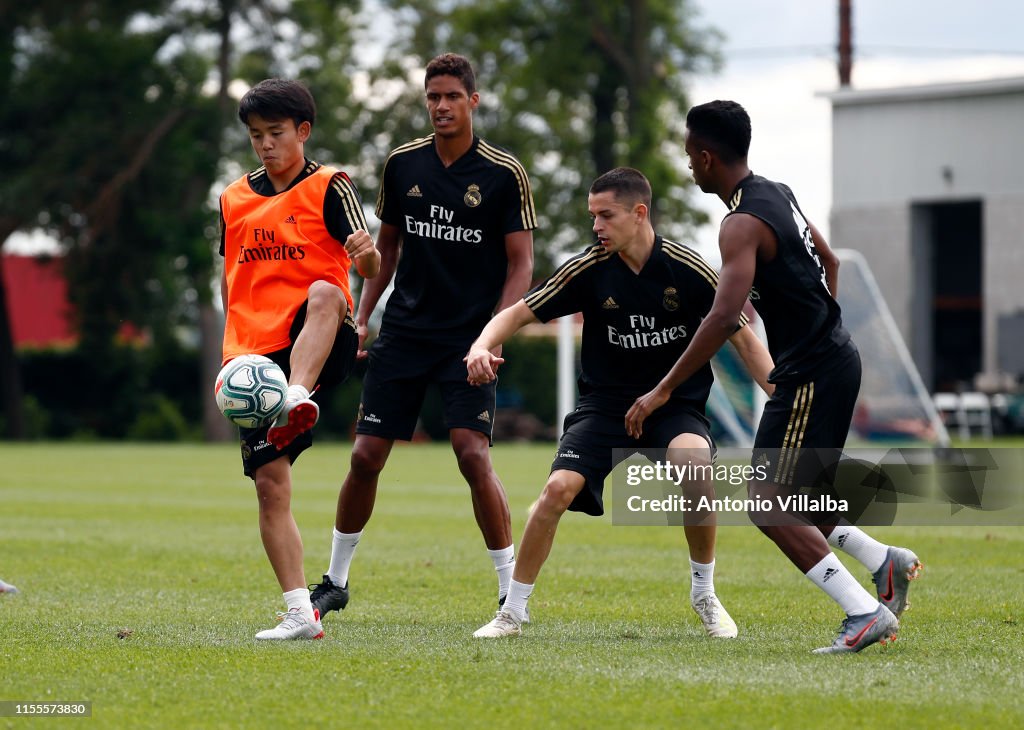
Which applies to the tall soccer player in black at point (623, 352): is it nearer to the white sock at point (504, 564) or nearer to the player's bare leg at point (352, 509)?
the white sock at point (504, 564)

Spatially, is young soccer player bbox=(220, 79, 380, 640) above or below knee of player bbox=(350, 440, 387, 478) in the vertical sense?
above

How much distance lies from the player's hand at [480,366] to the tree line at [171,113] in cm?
3258

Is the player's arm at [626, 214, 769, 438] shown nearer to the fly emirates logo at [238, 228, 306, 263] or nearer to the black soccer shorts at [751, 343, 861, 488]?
the black soccer shorts at [751, 343, 861, 488]

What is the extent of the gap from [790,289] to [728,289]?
0.30m

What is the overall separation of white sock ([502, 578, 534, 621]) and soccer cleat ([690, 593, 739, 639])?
75 cm

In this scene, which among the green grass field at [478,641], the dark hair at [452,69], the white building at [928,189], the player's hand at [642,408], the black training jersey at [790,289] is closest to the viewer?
the green grass field at [478,641]

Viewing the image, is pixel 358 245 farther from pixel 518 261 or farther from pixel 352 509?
pixel 352 509

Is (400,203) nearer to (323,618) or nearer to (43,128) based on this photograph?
(323,618)

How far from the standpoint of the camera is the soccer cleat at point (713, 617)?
6.45 meters

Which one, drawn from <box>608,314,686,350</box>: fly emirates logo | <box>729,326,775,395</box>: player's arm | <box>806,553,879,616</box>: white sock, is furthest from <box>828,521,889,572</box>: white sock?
<box>608,314,686,350</box>: fly emirates logo

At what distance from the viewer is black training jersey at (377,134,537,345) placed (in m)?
7.23

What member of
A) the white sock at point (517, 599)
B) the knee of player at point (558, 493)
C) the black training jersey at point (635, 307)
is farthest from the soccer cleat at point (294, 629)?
the black training jersey at point (635, 307)

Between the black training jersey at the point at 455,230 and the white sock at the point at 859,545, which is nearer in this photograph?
the white sock at the point at 859,545

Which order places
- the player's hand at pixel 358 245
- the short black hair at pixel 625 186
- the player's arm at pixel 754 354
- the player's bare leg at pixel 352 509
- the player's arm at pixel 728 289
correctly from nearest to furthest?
the player's arm at pixel 728 289 → the player's hand at pixel 358 245 → the player's arm at pixel 754 354 → the short black hair at pixel 625 186 → the player's bare leg at pixel 352 509
